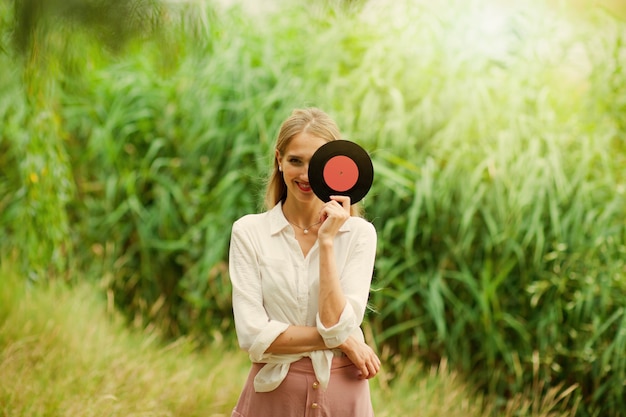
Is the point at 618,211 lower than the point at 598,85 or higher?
lower

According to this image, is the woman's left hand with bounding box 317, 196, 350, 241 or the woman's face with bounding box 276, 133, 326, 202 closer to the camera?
the woman's left hand with bounding box 317, 196, 350, 241

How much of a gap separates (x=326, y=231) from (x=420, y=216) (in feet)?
7.33

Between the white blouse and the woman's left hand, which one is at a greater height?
the woman's left hand

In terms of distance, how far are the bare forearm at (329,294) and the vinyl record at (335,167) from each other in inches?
5.6

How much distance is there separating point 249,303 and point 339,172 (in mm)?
385

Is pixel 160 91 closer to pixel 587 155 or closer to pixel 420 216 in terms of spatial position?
pixel 420 216

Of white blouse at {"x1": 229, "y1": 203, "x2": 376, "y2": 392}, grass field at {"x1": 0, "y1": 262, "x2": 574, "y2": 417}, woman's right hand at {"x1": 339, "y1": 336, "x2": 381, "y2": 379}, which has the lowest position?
grass field at {"x1": 0, "y1": 262, "x2": 574, "y2": 417}

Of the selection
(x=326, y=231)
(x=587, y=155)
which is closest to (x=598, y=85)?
(x=587, y=155)

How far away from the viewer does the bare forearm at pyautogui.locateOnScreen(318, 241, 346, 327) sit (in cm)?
173

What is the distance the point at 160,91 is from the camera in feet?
15.0

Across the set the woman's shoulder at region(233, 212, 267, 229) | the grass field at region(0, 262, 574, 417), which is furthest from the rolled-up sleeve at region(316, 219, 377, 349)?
the grass field at region(0, 262, 574, 417)

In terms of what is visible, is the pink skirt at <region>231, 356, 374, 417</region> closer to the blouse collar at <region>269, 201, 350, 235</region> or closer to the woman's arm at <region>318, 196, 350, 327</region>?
the woman's arm at <region>318, 196, 350, 327</region>

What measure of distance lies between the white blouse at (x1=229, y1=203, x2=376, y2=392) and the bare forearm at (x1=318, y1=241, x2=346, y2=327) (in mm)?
52

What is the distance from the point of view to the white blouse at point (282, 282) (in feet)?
5.94
